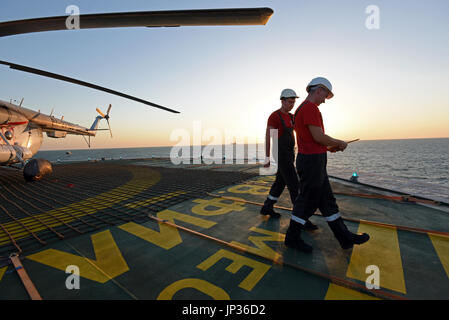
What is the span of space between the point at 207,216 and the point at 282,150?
7.59 feet

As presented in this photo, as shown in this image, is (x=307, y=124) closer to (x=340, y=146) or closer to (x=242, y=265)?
(x=340, y=146)

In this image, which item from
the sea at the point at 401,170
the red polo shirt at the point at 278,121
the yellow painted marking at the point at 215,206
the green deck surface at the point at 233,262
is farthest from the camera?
the sea at the point at 401,170

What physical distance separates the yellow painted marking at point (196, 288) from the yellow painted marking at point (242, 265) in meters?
0.23

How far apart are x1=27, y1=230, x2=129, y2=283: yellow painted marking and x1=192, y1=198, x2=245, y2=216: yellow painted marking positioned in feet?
6.57

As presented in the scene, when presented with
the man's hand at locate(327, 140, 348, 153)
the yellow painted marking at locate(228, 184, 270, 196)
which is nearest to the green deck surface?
the man's hand at locate(327, 140, 348, 153)

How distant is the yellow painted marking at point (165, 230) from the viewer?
10.3ft

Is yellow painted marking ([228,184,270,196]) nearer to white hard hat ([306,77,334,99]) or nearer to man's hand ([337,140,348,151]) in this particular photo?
man's hand ([337,140,348,151])

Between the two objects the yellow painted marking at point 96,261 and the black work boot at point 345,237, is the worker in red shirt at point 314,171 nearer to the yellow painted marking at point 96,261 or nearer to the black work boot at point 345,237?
the black work boot at point 345,237

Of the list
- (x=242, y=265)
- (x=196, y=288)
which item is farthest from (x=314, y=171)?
(x=196, y=288)

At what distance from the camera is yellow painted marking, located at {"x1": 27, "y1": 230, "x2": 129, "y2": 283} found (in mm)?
2344

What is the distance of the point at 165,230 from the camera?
358cm

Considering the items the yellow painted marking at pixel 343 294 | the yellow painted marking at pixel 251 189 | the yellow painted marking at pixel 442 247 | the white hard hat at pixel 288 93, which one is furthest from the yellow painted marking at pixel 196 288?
the yellow painted marking at pixel 251 189

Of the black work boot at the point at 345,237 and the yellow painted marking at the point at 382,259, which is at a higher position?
the black work boot at the point at 345,237
